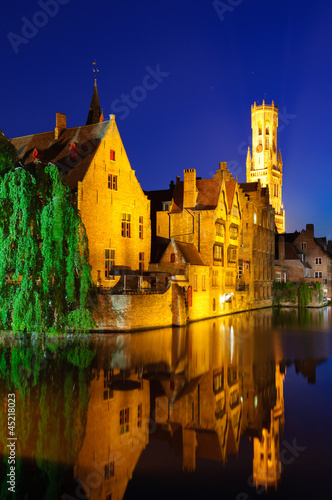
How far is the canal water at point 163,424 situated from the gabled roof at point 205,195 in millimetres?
21471

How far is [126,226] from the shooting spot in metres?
38.2

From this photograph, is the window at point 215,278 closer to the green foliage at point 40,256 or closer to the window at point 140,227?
the window at point 140,227

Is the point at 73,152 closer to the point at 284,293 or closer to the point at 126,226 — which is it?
the point at 126,226

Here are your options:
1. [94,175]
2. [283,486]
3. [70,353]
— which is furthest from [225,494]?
[94,175]

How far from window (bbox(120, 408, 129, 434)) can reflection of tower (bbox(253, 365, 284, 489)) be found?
3506 mm

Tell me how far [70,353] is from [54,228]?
21.7 feet

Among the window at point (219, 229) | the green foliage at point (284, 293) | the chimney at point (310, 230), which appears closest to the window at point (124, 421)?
the window at point (219, 229)

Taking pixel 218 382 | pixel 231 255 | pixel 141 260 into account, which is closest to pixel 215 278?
pixel 231 255

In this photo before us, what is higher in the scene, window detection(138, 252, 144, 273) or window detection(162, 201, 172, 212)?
window detection(162, 201, 172, 212)

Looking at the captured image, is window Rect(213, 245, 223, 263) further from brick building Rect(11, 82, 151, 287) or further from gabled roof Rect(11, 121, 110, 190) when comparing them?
gabled roof Rect(11, 121, 110, 190)

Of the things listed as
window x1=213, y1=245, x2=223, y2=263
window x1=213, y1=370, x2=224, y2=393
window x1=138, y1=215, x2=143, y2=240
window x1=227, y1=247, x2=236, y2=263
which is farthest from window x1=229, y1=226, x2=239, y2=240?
window x1=213, y1=370, x2=224, y2=393

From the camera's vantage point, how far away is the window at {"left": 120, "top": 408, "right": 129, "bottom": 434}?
12.2 metres

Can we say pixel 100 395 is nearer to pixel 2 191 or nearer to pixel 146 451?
pixel 146 451

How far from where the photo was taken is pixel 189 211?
4275 cm
